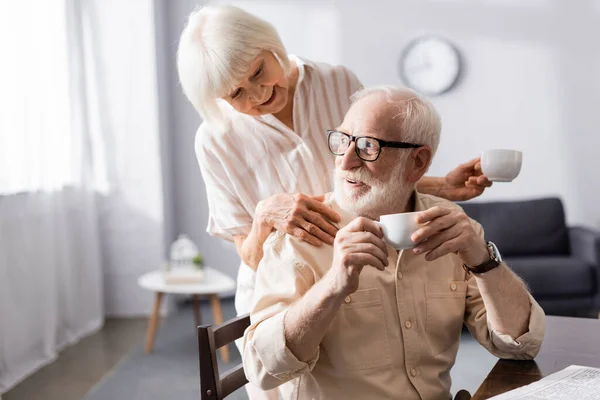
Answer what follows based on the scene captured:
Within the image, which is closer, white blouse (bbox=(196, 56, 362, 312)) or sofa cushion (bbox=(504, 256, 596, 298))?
white blouse (bbox=(196, 56, 362, 312))

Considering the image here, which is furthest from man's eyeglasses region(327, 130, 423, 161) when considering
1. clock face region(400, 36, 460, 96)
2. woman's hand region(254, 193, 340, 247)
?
clock face region(400, 36, 460, 96)

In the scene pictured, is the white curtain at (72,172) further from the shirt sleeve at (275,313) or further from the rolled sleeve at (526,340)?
→ the rolled sleeve at (526,340)

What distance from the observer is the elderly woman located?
5.58ft

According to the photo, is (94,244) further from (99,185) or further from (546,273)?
(546,273)

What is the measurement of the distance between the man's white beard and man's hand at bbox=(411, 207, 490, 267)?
0.81ft

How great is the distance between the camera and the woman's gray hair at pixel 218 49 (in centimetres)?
167

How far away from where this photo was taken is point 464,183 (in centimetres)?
188

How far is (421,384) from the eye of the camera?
56.4 inches

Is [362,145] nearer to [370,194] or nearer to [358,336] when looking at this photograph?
[370,194]

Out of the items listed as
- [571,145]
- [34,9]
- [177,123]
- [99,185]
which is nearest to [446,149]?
[571,145]

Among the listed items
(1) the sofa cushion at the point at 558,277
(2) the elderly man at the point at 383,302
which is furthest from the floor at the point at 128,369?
(2) the elderly man at the point at 383,302

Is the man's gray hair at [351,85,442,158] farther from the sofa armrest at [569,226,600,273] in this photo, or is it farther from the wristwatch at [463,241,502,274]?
the sofa armrest at [569,226,600,273]

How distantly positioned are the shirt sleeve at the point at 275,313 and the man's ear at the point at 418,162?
1.02 feet

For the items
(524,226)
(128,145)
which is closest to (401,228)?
(524,226)
